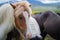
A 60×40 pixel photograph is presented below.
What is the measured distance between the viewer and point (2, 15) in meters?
1.23

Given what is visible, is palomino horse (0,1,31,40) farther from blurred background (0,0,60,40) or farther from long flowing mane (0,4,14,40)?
blurred background (0,0,60,40)

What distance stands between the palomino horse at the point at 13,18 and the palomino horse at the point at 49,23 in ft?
5.50

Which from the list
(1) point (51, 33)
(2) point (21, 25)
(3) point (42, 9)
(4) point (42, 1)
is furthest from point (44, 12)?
(2) point (21, 25)

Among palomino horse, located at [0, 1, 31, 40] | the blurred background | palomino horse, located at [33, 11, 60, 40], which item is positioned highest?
palomino horse, located at [0, 1, 31, 40]

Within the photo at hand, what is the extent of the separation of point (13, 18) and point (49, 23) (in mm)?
1989

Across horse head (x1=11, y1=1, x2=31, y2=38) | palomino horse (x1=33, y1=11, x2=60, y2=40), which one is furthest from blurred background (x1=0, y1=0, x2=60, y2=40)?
horse head (x1=11, y1=1, x2=31, y2=38)

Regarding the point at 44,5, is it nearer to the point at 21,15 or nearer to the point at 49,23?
the point at 49,23

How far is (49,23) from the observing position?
3156mm

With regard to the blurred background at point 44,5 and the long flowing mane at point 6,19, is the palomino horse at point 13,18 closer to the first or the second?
the long flowing mane at point 6,19

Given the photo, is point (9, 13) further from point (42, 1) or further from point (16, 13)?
point (42, 1)

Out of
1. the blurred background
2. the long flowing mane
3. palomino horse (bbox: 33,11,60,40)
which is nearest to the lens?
the long flowing mane

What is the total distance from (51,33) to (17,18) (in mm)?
1857

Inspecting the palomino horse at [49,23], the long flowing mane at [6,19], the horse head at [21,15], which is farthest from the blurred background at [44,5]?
the long flowing mane at [6,19]

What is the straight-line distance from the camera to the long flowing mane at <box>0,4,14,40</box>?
47.7 inches
